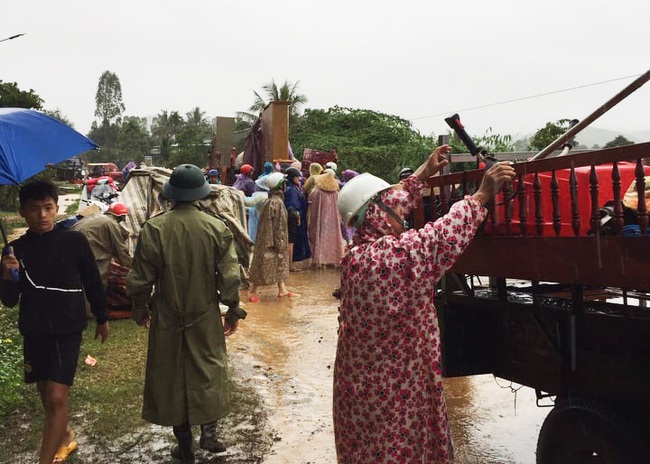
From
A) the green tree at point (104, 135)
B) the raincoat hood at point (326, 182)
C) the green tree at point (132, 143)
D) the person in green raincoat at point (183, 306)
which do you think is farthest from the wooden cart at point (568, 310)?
the green tree at point (104, 135)

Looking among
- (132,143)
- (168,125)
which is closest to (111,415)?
(132,143)

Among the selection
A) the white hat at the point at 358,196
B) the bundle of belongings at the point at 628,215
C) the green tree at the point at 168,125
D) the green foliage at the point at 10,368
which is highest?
the green tree at the point at 168,125

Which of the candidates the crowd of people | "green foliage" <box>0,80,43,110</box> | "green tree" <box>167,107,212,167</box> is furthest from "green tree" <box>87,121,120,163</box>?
the crowd of people

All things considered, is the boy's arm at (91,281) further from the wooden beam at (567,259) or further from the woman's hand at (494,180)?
the woman's hand at (494,180)

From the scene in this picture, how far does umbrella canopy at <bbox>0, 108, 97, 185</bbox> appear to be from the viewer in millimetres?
3518

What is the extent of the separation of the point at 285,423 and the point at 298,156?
1701cm

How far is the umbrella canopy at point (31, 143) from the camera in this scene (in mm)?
3518

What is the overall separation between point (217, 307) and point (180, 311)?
0.81 feet

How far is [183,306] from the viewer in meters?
3.87

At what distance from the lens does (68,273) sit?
3666mm

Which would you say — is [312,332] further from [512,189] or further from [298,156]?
[298,156]

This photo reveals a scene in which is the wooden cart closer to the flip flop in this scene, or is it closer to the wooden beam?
the wooden beam

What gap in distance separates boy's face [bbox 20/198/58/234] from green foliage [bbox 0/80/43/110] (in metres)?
16.3

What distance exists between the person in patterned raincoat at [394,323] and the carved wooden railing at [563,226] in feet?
1.68
